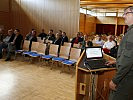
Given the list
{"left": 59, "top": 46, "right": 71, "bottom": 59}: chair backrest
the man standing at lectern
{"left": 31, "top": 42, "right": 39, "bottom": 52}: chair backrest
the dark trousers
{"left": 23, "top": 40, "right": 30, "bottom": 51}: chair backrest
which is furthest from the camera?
{"left": 23, "top": 40, "right": 30, "bottom": 51}: chair backrest

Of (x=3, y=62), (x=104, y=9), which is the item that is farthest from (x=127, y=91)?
(x=104, y=9)

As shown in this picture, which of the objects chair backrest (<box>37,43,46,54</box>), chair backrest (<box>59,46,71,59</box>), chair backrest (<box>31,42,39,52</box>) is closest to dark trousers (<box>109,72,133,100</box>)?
chair backrest (<box>59,46,71,59</box>)

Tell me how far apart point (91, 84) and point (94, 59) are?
461mm

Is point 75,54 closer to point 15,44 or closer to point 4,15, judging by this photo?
point 15,44

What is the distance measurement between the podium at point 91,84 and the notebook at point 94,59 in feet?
0.44

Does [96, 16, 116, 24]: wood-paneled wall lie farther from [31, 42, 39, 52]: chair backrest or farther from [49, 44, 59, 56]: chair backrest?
[49, 44, 59, 56]: chair backrest

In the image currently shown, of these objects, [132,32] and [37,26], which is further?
[37,26]

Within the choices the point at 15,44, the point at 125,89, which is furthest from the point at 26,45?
the point at 125,89

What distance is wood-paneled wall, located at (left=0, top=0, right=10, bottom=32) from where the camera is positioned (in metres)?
10.8

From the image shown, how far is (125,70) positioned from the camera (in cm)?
214

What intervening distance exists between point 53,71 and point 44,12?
4.56m

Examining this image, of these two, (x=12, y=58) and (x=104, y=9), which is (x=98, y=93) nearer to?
(x=12, y=58)

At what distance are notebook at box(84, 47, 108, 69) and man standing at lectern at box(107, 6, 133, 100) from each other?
0.61 meters

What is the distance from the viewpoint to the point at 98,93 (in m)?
3.34
